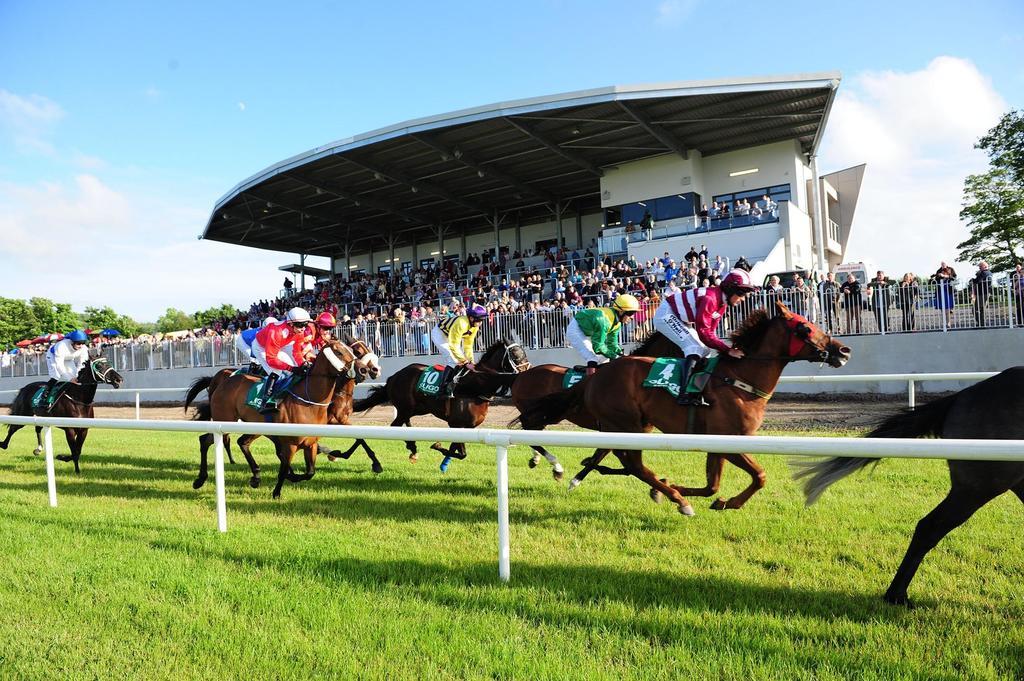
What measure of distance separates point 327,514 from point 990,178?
33.0 m

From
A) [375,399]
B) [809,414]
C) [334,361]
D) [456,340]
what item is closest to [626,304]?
[456,340]

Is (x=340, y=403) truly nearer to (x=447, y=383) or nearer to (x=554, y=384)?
(x=447, y=383)

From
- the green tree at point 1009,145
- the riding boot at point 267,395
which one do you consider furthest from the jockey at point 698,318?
the green tree at point 1009,145

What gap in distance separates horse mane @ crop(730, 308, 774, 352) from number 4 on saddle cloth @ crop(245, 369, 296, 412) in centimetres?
439

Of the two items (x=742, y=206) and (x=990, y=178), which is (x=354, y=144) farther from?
(x=990, y=178)

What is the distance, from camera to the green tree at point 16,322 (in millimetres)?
53188

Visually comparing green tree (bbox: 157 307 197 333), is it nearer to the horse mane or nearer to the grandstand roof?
the grandstand roof

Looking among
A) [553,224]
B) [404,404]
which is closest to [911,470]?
[404,404]

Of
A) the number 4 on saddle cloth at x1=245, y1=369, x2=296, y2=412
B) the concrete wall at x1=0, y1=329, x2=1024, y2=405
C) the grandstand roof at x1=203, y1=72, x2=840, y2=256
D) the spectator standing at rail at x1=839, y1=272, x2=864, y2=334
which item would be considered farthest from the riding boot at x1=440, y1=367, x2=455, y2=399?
the grandstand roof at x1=203, y1=72, x2=840, y2=256

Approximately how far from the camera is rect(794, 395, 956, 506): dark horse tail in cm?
333

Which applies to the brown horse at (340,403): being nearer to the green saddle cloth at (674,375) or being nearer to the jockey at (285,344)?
the jockey at (285,344)

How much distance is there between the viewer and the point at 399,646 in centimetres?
272

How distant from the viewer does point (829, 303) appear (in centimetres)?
1294

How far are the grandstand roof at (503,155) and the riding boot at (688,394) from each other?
17478 millimetres
